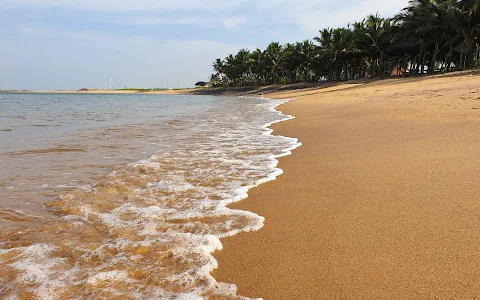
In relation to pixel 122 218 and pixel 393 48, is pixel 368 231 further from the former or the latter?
pixel 393 48

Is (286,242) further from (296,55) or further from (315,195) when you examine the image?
(296,55)

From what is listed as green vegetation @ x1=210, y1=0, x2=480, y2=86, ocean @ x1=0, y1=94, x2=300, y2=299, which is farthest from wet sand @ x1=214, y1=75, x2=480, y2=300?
Answer: green vegetation @ x1=210, y1=0, x2=480, y2=86

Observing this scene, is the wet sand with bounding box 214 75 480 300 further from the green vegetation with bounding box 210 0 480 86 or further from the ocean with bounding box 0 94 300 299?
the green vegetation with bounding box 210 0 480 86

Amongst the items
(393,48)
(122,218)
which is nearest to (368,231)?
(122,218)

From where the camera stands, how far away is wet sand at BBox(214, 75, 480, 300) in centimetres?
184

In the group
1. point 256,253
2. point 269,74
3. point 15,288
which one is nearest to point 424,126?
point 256,253

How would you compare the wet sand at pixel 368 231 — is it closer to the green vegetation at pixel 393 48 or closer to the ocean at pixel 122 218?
the ocean at pixel 122 218

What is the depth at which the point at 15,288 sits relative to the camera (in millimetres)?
1964

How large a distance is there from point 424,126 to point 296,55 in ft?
174

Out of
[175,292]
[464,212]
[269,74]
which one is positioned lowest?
[175,292]

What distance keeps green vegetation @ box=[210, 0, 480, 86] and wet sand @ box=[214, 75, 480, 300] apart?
30.4 metres

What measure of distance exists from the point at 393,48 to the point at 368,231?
40931mm

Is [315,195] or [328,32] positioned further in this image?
[328,32]

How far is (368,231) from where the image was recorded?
2436mm
